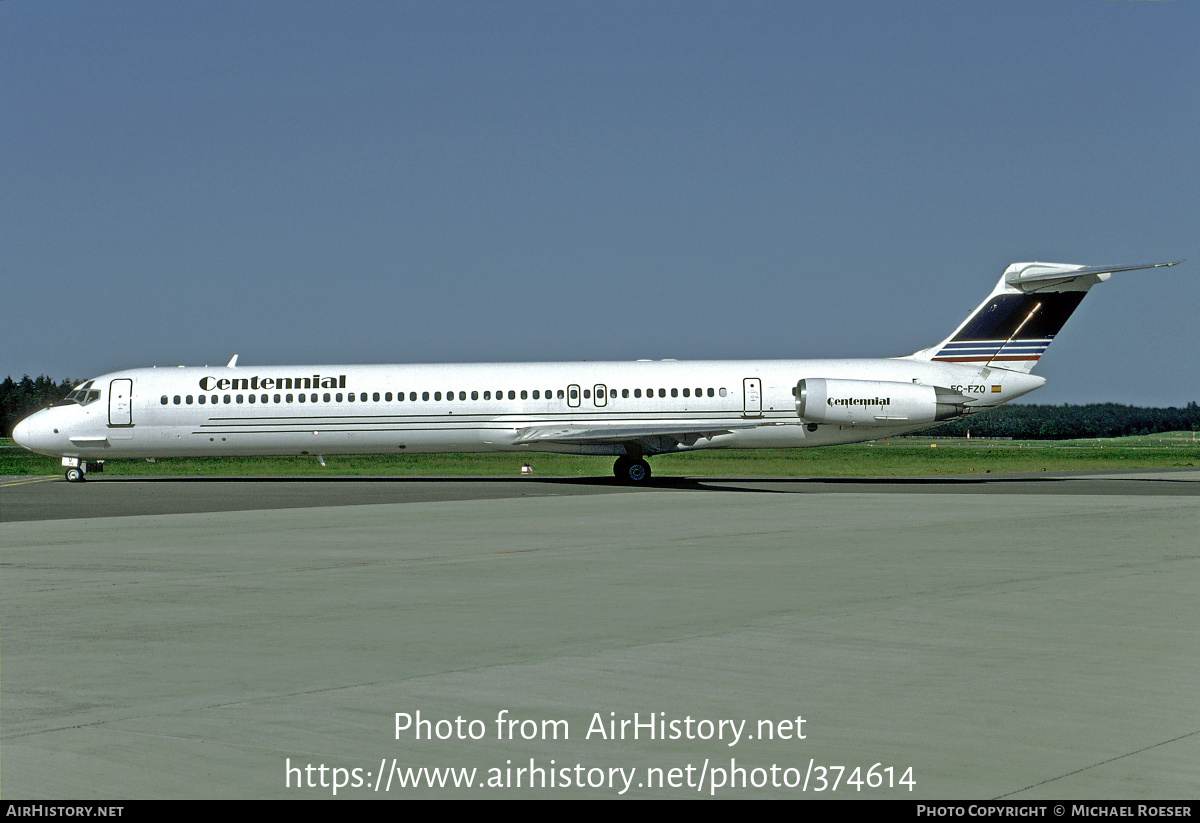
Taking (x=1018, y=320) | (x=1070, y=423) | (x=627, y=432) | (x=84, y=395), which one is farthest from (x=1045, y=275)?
(x=1070, y=423)

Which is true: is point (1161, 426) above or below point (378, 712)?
above

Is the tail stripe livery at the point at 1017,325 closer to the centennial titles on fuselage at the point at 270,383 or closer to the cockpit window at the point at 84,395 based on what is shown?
the centennial titles on fuselage at the point at 270,383

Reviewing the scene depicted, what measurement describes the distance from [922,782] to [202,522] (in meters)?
18.7

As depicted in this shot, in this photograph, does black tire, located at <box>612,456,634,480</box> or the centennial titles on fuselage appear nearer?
black tire, located at <box>612,456,634,480</box>

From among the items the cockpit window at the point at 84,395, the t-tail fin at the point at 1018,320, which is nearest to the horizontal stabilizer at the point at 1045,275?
the t-tail fin at the point at 1018,320

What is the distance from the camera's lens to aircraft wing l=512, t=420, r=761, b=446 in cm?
3453

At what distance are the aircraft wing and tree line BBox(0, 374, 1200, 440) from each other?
277 ft

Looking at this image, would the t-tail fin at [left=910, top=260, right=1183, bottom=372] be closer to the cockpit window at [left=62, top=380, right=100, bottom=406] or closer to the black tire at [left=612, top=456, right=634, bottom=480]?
the black tire at [left=612, top=456, right=634, bottom=480]

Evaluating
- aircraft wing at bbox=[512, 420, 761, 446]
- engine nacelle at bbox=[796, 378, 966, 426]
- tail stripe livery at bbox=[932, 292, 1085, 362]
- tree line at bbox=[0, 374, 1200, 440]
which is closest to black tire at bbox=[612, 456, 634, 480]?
aircraft wing at bbox=[512, 420, 761, 446]

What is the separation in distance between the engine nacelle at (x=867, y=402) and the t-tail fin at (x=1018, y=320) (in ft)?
6.41

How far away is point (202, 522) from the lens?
74.4ft

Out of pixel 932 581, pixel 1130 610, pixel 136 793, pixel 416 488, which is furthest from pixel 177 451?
pixel 136 793
